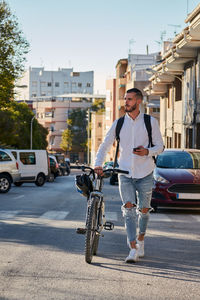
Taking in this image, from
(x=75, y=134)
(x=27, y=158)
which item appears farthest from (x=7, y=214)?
(x=75, y=134)

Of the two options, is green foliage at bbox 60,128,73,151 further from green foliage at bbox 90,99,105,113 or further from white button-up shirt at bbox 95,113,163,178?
white button-up shirt at bbox 95,113,163,178

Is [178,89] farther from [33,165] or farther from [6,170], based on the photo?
[6,170]

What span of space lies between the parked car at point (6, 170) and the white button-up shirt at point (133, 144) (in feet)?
56.2

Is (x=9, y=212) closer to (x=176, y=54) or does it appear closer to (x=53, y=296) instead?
(x=53, y=296)

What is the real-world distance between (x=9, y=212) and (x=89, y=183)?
24.4 ft

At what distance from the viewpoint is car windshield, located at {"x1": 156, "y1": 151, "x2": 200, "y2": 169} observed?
16719 millimetres

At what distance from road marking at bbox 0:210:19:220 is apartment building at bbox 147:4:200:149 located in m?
14.5

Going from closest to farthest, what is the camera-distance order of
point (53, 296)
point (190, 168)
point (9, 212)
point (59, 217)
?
point (53, 296) → point (59, 217) → point (9, 212) → point (190, 168)

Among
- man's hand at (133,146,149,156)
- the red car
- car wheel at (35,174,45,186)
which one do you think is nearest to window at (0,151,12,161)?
car wheel at (35,174,45,186)

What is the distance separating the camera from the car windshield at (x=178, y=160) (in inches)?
658

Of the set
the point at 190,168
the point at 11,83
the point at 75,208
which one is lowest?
the point at 75,208

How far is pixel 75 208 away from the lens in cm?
1677

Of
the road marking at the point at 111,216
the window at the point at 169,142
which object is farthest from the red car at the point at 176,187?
the window at the point at 169,142

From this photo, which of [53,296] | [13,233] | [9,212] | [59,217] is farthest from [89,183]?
[9,212]
